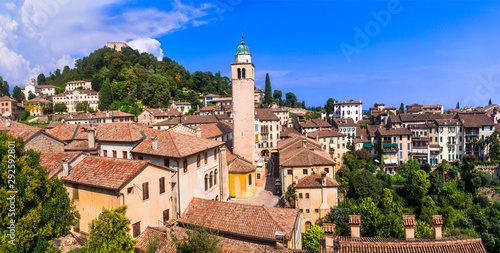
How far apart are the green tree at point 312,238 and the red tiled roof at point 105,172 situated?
17087mm

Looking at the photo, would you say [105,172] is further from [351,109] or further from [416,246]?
[351,109]

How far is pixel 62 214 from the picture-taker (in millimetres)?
15680

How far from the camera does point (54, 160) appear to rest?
21828 millimetres

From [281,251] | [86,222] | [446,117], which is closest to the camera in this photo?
[281,251]

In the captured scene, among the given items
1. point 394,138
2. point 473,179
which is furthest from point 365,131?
point 473,179

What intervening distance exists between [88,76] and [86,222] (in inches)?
5114

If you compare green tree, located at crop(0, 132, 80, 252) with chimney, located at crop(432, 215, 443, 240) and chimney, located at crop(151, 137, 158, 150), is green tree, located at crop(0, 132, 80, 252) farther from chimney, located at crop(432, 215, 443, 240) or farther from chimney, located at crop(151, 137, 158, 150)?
chimney, located at crop(432, 215, 443, 240)

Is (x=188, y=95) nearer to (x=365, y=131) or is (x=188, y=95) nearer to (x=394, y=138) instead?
(x=365, y=131)

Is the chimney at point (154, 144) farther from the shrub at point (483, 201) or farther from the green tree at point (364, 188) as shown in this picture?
the shrub at point (483, 201)

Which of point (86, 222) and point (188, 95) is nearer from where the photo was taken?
point (86, 222)

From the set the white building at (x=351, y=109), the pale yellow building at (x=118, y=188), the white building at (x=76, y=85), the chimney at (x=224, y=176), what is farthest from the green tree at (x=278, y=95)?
the pale yellow building at (x=118, y=188)

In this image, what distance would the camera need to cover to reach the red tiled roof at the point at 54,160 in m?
20.7

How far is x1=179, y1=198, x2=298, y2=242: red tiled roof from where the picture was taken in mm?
18609

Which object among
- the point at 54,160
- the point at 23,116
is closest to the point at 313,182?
the point at 54,160
